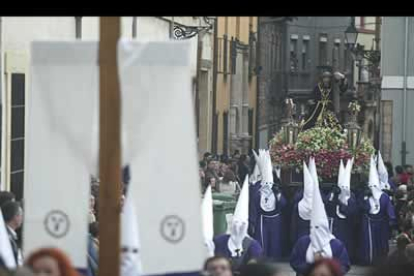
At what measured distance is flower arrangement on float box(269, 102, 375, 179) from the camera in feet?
54.7

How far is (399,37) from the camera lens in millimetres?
28531

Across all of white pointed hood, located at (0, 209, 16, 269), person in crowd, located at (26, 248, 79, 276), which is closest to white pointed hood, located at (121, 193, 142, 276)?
person in crowd, located at (26, 248, 79, 276)

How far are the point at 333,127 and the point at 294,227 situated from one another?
2.24 meters

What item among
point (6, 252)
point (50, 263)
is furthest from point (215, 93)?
point (50, 263)

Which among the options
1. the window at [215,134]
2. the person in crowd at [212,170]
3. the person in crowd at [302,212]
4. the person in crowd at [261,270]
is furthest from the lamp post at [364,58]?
the person in crowd at [261,270]

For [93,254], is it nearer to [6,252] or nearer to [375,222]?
[6,252]

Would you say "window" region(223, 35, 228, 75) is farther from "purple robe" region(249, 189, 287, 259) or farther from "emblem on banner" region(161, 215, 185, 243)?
"emblem on banner" region(161, 215, 185, 243)

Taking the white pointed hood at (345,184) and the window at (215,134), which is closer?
the white pointed hood at (345,184)

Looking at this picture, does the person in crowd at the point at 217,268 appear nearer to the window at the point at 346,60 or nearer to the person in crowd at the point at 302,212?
the person in crowd at the point at 302,212

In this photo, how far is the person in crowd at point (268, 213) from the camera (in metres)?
16.2

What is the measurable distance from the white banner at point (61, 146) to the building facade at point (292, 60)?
30.1 meters

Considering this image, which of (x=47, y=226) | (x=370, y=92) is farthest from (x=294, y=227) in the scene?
(x=370, y=92)
